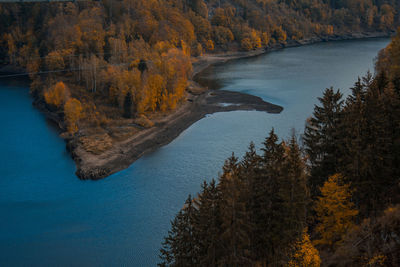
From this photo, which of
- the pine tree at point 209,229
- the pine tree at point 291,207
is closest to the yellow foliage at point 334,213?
the pine tree at point 291,207

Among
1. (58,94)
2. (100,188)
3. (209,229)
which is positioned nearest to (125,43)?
(58,94)

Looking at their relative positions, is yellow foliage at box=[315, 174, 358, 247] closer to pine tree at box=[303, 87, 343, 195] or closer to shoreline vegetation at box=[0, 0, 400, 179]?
pine tree at box=[303, 87, 343, 195]

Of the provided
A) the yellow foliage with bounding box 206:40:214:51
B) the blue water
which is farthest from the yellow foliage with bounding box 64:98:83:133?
the yellow foliage with bounding box 206:40:214:51

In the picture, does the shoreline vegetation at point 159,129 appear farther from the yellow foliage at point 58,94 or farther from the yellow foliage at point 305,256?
the yellow foliage at point 305,256

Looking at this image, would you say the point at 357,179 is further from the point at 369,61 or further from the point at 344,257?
the point at 369,61

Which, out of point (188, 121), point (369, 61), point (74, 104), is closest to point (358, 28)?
point (369, 61)

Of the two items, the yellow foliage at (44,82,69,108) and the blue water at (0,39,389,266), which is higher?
the yellow foliage at (44,82,69,108)
